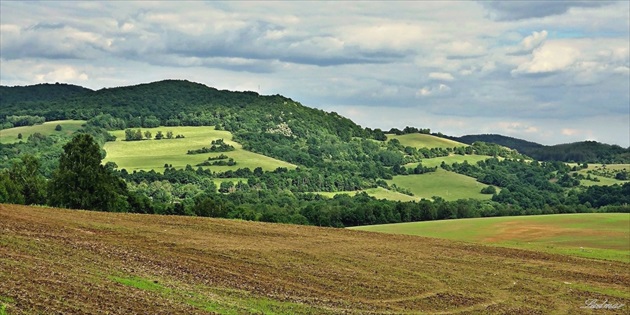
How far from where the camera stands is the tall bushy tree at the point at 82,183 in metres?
78.5

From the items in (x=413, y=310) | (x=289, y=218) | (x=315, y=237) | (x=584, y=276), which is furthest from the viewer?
(x=289, y=218)

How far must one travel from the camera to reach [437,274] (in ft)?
168

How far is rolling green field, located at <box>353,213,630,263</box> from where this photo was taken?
78.1 metres

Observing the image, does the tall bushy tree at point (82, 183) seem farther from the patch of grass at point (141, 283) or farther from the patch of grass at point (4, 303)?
the patch of grass at point (4, 303)

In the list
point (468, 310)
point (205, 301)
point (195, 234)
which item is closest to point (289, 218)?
point (195, 234)

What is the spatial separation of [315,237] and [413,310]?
2390 cm

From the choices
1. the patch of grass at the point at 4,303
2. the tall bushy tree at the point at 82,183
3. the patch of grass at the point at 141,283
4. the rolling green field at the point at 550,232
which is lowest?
the rolling green field at the point at 550,232

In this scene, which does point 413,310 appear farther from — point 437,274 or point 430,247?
point 430,247
